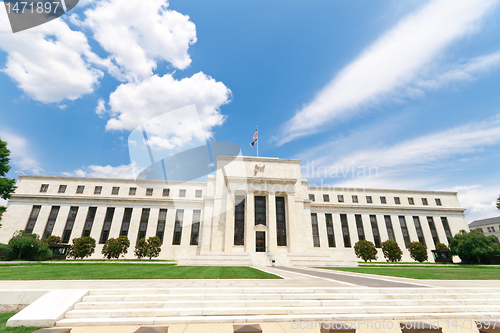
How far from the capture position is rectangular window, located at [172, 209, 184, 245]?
49531 mm

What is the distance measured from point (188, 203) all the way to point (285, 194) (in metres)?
23.7

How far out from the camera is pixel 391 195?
58.2 m

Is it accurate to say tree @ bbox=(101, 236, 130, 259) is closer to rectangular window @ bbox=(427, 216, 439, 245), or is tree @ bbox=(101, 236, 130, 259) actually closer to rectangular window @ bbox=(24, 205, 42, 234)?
rectangular window @ bbox=(24, 205, 42, 234)

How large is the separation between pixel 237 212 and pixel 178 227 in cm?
1626

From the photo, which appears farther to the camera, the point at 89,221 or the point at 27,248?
the point at 89,221

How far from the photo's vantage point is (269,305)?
8.02m

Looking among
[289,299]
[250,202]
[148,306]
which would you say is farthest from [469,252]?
[148,306]

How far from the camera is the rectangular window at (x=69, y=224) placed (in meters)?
46.7

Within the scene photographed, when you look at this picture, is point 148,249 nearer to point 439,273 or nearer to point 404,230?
point 439,273

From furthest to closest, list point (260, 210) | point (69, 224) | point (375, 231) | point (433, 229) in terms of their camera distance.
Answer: point (433, 229) → point (375, 231) → point (69, 224) → point (260, 210)

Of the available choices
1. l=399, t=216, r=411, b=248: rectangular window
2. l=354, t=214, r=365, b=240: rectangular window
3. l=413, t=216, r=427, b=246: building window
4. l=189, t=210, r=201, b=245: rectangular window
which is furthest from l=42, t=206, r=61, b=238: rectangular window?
l=413, t=216, r=427, b=246: building window

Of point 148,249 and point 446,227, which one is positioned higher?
point 446,227

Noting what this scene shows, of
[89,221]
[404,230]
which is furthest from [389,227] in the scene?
[89,221]

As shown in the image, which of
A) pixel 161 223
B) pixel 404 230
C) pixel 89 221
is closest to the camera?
pixel 89 221
